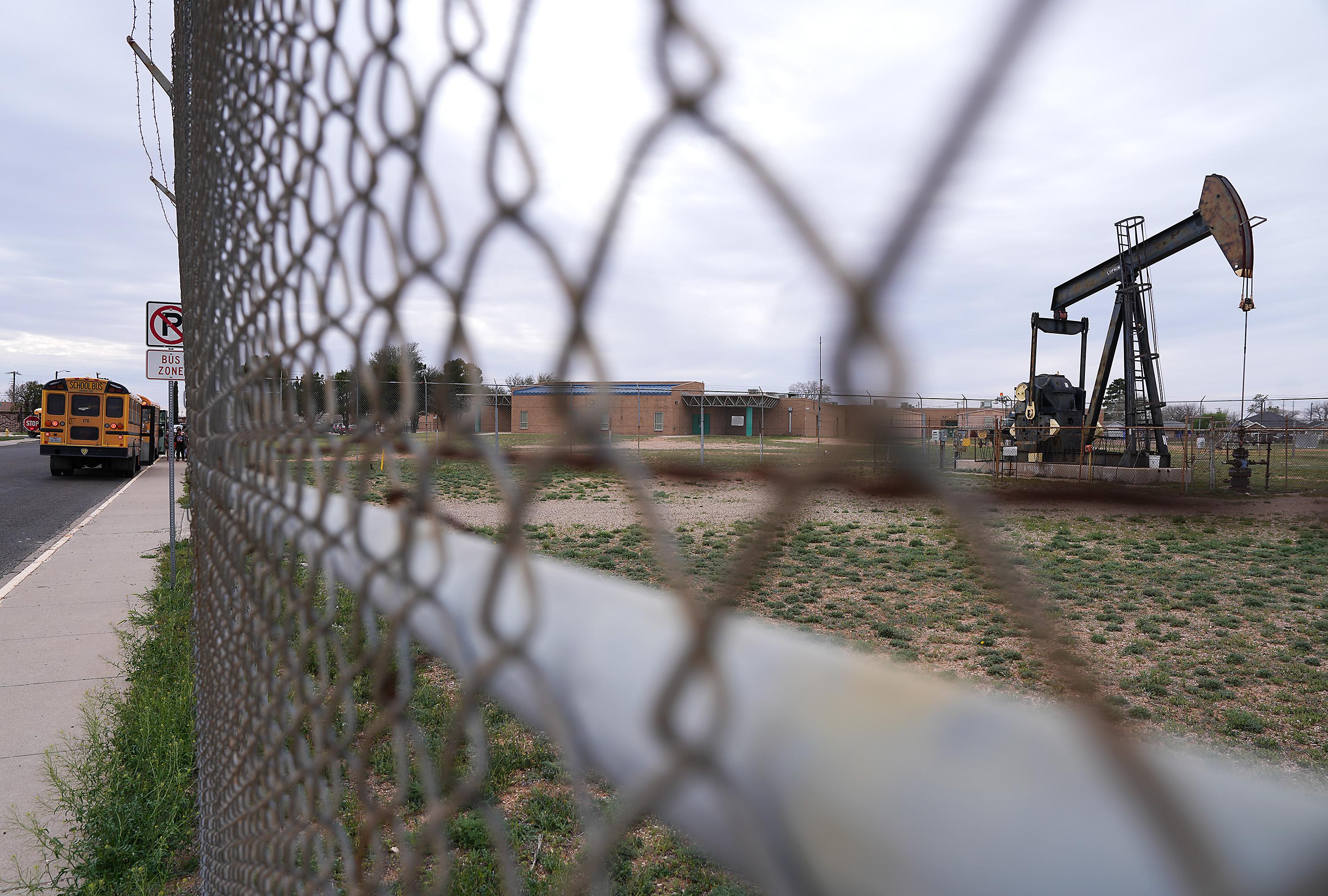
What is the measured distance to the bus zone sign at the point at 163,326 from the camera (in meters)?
6.68

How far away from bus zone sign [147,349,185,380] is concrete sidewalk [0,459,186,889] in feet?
5.76

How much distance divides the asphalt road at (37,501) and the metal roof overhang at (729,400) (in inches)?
345

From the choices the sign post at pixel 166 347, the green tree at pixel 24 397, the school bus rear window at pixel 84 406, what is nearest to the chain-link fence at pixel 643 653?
the sign post at pixel 166 347

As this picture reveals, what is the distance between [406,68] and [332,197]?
0.90 ft

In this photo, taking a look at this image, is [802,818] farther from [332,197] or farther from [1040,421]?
[1040,421]

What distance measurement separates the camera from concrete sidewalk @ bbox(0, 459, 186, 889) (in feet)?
10.7

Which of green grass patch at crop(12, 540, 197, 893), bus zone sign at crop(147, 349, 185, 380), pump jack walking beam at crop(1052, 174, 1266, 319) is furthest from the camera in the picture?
pump jack walking beam at crop(1052, 174, 1266, 319)

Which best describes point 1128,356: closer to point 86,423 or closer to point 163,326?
point 163,326

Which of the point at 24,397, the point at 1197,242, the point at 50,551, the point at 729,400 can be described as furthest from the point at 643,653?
the point at 24,397

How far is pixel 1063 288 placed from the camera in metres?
14.3

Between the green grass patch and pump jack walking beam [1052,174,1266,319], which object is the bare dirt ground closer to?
the green grass patch

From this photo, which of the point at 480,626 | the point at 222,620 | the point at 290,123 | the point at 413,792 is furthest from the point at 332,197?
the point at 413,792

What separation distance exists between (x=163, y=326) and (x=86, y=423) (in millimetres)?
13797

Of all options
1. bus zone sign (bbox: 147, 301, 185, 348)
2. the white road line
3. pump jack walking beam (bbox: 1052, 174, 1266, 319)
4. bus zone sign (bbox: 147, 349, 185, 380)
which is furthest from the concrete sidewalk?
pump jack walking beam (bbox: 1052, 174, 1266, 319)
